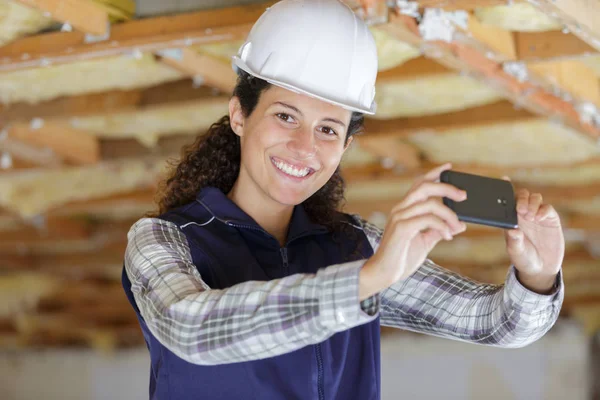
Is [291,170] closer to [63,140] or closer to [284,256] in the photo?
[284,256]

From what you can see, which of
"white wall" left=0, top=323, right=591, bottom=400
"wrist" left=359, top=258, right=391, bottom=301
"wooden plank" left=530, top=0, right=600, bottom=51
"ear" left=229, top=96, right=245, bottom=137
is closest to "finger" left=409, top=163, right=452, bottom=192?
"wrist" left=359, top=258, right=391, bottom=301

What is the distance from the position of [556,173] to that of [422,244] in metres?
3.50

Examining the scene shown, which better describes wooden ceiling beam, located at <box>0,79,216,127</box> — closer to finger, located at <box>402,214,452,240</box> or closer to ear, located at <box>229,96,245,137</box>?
ear, located at <box>229,96,245,137</box>

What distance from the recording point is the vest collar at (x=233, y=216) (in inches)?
57.7

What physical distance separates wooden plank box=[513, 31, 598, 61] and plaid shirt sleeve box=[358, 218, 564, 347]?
1268mm

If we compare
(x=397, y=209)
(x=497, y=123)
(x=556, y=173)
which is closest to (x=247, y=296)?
(x=397, y=209)

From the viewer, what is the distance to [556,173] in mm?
4406

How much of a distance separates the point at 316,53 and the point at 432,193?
0.44 m

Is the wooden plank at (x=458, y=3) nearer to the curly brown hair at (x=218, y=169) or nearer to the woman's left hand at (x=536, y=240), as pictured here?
the curly brown hair at (x=218, y=169)

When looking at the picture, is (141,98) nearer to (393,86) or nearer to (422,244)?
(393,86)

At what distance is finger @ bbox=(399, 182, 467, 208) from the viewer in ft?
3.64

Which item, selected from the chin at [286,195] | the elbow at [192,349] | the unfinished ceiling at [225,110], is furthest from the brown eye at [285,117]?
the unfinished ceiling at [225,110]

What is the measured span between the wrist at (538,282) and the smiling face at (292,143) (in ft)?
1.22

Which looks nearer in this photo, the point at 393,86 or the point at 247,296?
the point at 247,296
